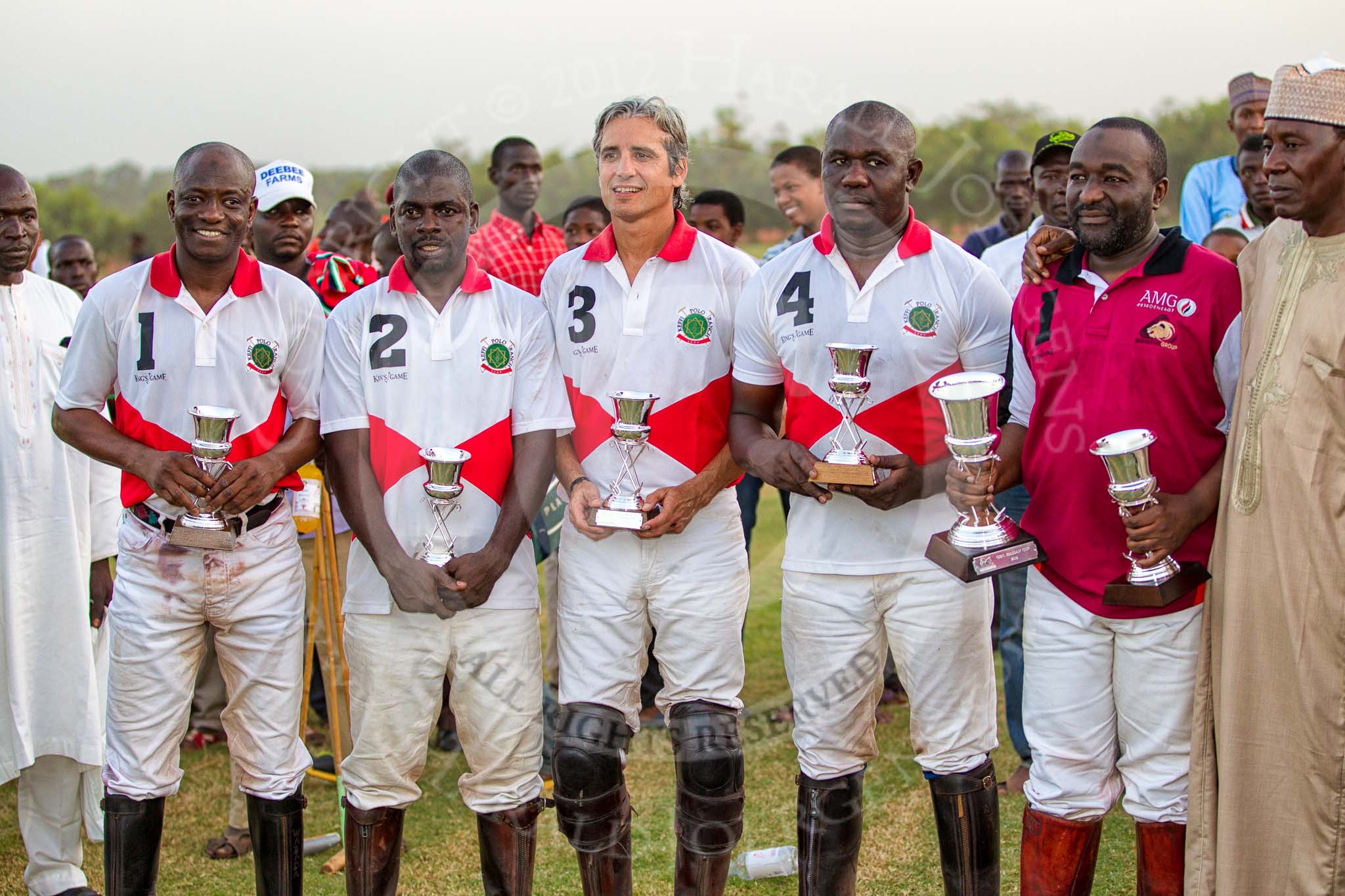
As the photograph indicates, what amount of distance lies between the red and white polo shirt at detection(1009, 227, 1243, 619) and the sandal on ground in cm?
347

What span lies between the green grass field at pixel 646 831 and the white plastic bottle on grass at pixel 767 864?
0.03 meters

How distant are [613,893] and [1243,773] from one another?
201 cm

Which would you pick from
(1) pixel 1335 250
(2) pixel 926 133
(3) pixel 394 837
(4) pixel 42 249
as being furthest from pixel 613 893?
(4) pixel 42 249

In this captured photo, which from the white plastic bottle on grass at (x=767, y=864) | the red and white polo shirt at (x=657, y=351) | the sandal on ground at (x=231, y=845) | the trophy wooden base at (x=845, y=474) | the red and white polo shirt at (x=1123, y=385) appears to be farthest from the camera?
the sandal on ground at (x=231, y=845)

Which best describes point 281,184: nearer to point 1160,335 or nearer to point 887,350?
point 887,350

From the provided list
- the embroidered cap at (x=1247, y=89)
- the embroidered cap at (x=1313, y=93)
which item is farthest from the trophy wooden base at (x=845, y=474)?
the embroidered cap at (x=1247, y=89)

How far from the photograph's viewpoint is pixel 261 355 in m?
4.22

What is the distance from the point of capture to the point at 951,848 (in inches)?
156

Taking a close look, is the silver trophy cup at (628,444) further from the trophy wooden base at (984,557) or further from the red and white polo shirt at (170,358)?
the red and white polo shirt at (170,358)

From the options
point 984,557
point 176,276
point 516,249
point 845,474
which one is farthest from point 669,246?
point 516,249

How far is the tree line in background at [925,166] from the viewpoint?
20.6 feet

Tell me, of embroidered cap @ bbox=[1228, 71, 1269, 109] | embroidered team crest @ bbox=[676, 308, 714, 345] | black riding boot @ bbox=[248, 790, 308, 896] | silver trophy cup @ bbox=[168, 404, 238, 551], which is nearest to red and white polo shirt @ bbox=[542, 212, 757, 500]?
embroidered team crest @ bbox=[676, 308, 714, 345]

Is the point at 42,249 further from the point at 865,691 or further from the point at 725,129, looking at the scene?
the point at 865,691

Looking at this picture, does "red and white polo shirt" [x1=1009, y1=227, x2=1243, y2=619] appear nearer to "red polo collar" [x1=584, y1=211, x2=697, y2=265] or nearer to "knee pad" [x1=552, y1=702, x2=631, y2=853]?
"red polo collar" [x1=584, y1=211, x2=697, y2=265]
